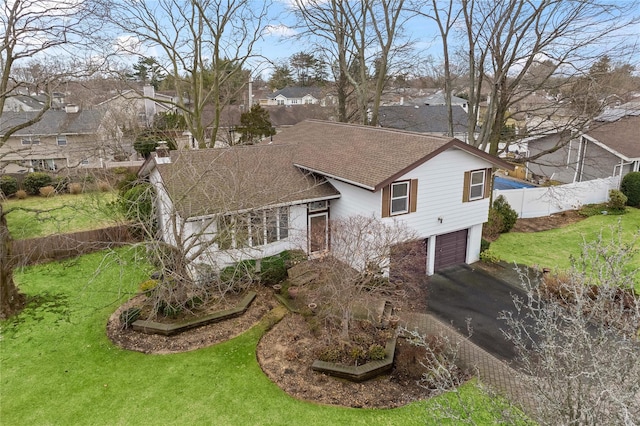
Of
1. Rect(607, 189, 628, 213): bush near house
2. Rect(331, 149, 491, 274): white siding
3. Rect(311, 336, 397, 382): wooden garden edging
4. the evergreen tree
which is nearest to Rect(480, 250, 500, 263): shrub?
Rect(331, 149, 491, 274): white siding

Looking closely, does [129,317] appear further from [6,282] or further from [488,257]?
[488,257]

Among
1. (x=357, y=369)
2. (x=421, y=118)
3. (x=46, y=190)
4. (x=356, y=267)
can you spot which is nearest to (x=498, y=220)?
(x=356, y=267)

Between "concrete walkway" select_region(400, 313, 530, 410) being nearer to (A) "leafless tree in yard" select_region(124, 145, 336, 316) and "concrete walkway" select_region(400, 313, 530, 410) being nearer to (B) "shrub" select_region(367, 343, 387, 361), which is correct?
(B) "shrub" select_region(367, 343, 387, 361)

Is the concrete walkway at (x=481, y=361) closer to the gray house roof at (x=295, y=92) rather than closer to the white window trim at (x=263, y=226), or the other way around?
the white window trim at (x=263, y=226)

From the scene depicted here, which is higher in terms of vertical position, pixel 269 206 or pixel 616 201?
pixel 269 206

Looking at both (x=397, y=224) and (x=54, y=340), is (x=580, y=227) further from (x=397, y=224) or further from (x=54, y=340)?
(x=54, y=340)

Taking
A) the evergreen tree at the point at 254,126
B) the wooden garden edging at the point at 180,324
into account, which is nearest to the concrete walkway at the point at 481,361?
the wooden garden edging at the point at 180,324
